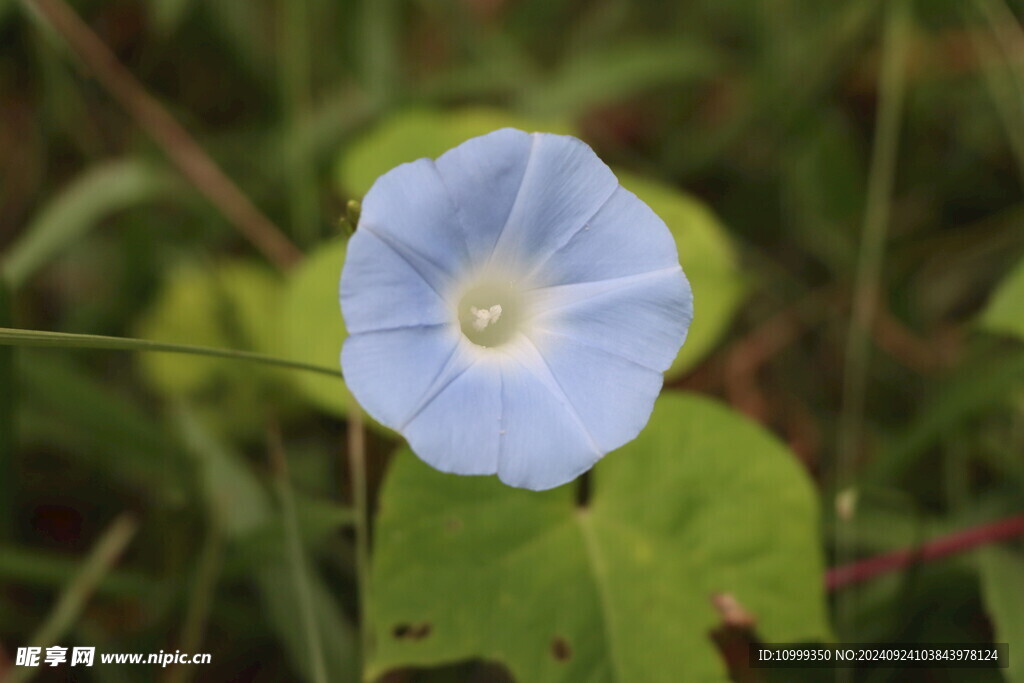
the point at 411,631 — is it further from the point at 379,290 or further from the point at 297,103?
the point at 297,103

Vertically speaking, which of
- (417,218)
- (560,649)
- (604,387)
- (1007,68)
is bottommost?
(560,649)

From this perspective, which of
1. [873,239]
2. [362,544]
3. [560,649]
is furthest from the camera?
[873,239]

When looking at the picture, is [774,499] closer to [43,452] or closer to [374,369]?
[374,369]

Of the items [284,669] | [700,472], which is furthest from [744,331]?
[284,669]

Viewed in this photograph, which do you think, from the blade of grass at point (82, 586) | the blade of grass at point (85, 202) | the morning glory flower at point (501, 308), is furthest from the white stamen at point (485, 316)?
the blade of grass at point (85, 202)

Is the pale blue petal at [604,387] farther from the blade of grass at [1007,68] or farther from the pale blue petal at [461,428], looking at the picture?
the blade of grass at [1007,68]

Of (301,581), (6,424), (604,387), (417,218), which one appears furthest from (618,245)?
(6,424)

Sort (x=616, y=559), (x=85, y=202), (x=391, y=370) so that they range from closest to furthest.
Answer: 1. (x=391, y=370)
2. (x=616, y=559)
3. (x=85, y=202)
